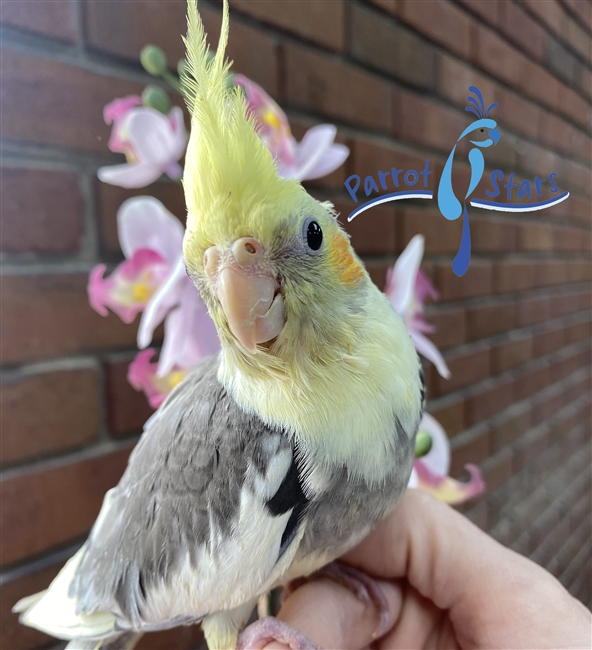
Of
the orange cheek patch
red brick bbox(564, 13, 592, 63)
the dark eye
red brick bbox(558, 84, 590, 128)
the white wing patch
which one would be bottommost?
the white wing patch

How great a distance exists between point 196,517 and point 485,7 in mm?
523

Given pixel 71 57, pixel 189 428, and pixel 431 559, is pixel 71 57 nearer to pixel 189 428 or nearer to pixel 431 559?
pixel 189 428

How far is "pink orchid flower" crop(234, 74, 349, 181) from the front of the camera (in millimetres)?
404

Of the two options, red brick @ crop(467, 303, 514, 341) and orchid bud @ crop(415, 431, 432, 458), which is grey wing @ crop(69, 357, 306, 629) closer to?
orchid bud @ crop(415, 431, 432, 458)

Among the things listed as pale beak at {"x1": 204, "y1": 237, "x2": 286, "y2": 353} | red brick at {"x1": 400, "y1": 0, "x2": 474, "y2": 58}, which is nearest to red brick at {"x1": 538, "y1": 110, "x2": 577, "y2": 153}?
red brick at {"x1": 400, "y1": 0, "x2": 474, "y2": 58}

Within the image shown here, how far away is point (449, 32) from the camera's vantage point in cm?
45

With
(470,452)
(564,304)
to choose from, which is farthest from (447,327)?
(470,452)

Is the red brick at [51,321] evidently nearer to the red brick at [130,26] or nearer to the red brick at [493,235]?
the red brick at [130,26]

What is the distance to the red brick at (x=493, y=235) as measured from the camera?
0.42 metres

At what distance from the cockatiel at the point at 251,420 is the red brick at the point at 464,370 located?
0.43 metres

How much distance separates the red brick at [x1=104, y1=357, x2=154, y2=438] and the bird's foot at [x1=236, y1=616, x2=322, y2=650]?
0.93 ft

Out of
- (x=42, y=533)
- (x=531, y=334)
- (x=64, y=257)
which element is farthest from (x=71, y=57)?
(x=531, y=334)

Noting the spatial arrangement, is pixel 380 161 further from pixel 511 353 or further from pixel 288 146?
pixel 511 353

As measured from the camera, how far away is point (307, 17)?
1.56ft
